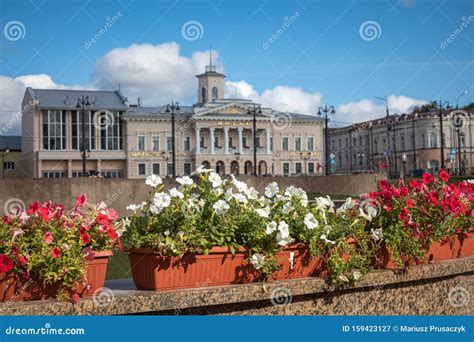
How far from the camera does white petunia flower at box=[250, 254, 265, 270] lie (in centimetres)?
Answer: 396

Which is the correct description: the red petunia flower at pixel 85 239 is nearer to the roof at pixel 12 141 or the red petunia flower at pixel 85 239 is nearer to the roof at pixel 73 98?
the roof at pixel 73 98

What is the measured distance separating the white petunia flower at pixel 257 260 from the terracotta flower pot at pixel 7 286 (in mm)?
1331

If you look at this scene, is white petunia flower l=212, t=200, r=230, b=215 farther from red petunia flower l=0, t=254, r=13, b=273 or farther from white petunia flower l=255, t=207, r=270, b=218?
red petunia flower l=0, t=254, r=13, b=273

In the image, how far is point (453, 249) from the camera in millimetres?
5496

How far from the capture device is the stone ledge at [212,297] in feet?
11.1

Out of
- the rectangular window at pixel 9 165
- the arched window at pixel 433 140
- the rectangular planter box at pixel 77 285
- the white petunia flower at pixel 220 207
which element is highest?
the arched window at pixel 433 140

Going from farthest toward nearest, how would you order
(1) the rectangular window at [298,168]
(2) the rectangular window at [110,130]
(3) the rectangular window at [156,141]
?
(1) the rectangular window at [298,168] → (3) the rectangular window at [156,141] → (2) the rectangular window at [110,130]

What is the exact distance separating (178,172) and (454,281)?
75.9 m

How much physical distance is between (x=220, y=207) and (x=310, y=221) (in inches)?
24.9

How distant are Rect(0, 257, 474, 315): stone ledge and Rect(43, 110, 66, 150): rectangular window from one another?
72.2 meters

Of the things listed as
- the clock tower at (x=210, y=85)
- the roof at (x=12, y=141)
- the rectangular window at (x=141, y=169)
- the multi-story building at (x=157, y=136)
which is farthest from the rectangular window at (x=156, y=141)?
the roof at (x=12, y=141)

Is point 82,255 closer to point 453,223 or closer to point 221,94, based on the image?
point 453,223

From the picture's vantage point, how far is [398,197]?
483cm

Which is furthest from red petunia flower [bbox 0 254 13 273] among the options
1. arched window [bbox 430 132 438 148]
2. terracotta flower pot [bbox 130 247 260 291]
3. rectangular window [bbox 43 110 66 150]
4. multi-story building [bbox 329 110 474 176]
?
arched window [bbox 430 132 438 148]
